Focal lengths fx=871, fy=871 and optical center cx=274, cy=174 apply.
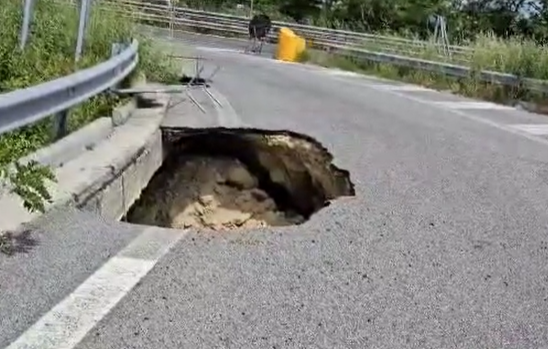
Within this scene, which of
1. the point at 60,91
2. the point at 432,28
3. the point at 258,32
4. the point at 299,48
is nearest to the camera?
the point at 60,91

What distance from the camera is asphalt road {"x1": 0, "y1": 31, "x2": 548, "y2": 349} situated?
389 centimetres

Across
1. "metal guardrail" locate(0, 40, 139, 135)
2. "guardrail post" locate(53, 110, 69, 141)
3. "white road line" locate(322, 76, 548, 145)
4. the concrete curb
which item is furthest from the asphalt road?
"white road line" locate(322, 76, 548, 145)

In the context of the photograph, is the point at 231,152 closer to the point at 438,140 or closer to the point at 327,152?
the point at 327,152

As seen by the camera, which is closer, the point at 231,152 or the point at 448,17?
the point at 231,152

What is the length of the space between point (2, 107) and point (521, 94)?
1289cm

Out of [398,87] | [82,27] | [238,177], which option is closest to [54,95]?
[82,27]

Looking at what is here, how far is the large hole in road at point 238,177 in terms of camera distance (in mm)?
9023

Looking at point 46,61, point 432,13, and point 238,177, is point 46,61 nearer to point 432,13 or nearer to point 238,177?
point 238,177

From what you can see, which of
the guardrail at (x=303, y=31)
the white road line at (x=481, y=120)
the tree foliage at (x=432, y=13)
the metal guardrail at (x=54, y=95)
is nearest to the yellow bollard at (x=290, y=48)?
the guardrail at (x=303, y=31)

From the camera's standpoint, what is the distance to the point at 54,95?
6.50 metres

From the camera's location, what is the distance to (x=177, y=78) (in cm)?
1373

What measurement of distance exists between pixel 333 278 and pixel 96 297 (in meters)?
1.26

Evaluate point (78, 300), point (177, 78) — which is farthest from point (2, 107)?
point (177, 78)

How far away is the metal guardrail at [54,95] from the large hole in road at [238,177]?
1.16 metres
